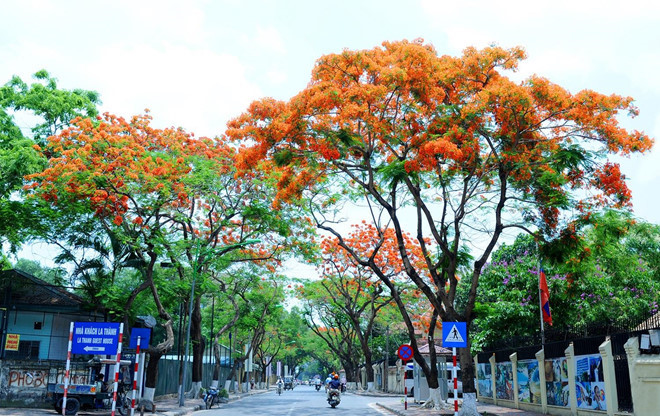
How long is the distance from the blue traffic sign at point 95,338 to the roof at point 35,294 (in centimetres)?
881

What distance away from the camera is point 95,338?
1538 cm

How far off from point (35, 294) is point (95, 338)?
11190 millimetres

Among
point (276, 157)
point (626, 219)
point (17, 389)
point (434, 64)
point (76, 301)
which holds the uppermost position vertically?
point (434, 64)

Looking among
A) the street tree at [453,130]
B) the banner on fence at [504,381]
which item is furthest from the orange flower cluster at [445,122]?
the banner on fence at [504,381]

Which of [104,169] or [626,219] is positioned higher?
[104,169]

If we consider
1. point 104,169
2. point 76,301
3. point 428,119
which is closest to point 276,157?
point 428,119

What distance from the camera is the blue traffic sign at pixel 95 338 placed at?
1534 cm

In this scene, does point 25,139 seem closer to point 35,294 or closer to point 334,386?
point 35,294

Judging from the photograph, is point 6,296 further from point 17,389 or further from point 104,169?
point 104,169

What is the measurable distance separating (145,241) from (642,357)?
15.8m

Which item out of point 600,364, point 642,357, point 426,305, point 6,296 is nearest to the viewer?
point 642,357

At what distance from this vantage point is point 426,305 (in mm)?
39375

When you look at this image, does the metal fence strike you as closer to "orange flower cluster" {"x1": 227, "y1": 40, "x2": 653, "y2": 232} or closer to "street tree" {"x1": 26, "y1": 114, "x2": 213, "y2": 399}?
"orange flower cluster" {"x1": 227, "y1": 40, "x2": 653, "y2": 232}

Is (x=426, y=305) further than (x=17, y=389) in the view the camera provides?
Yes
